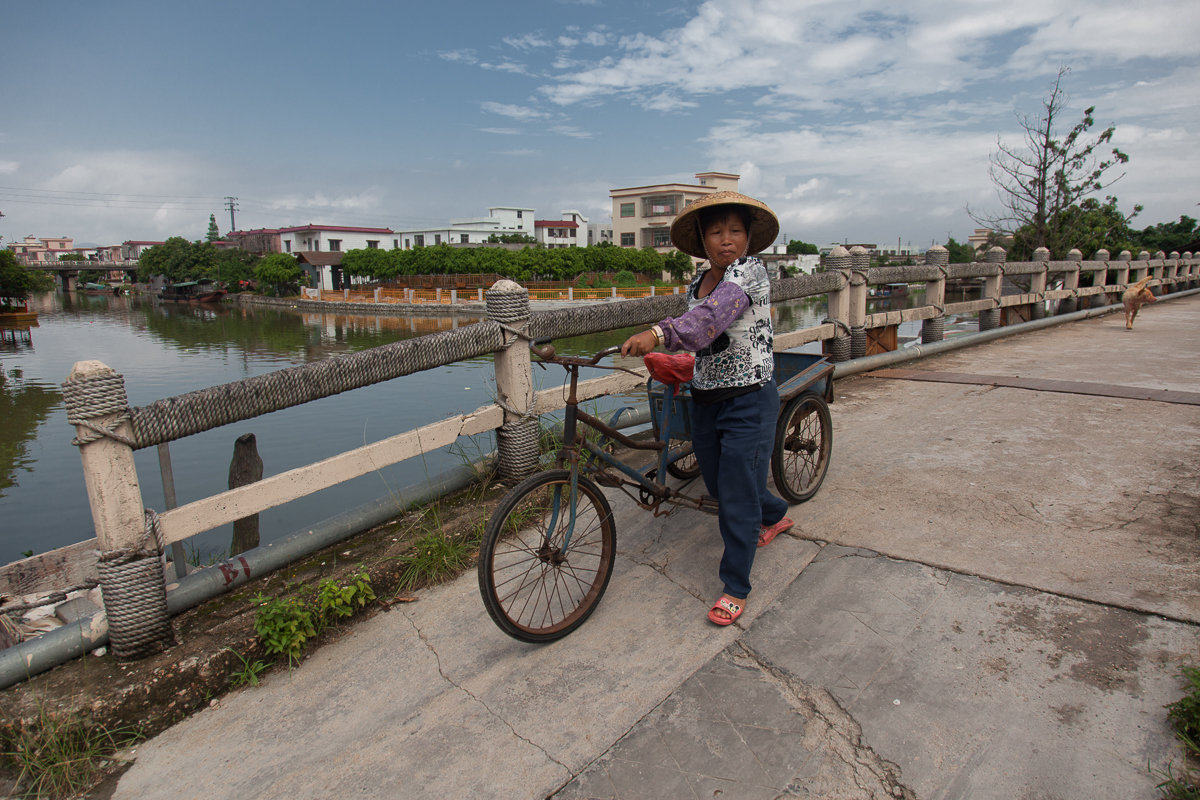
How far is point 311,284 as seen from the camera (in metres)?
71.4

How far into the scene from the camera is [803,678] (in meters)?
2.31

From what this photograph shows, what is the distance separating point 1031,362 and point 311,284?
73.7 m

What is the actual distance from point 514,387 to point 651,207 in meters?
69.0

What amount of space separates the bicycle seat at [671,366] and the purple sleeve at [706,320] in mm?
141

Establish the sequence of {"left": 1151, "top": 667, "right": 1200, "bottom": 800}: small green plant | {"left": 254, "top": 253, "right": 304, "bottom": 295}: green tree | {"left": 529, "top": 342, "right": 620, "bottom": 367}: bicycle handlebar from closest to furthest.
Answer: {"left": 1151, "top": 667, "right": 1200, "bottom": 800}: small green plant
{"left": 529, "top": 342, "right": 620, "bottom": 367}: bicycle handlebar
{"left": 254, "top": 253, "right": 304, "bottom": 295}: green tree

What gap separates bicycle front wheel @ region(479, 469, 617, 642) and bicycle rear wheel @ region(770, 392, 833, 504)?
3.52 ft

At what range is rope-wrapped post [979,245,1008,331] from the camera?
9820 mm

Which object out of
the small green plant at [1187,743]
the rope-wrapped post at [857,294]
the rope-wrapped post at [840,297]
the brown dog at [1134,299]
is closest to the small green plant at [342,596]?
the small green plant at [1187,743]

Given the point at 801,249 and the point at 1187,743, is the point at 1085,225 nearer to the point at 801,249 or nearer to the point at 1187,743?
the point at 1187,743

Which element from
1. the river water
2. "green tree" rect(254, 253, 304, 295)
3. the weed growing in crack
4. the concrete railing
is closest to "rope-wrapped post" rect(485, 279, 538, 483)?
the concrete railing

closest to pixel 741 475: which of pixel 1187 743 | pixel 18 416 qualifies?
pixel 1187 743

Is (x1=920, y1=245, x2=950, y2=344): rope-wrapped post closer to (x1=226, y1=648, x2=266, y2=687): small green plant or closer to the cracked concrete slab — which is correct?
the cracked concrete slab

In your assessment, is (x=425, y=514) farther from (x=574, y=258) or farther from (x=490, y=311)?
(x=574, y=258)

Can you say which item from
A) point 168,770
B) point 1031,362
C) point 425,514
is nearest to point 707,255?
point 425,514
